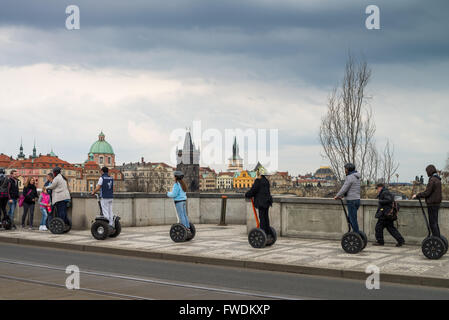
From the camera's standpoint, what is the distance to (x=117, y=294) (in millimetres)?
7586

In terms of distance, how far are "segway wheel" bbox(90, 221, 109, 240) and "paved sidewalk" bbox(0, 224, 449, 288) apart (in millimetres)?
146

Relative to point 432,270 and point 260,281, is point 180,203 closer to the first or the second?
point 260,281

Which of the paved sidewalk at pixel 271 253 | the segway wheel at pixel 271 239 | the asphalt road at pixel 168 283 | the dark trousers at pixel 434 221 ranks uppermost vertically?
the dark trousers at pixel 434 221

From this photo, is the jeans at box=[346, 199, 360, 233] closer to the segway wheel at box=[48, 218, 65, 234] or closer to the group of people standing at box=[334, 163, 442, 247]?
the group of people standing at box=[334, 163, 442, 247]

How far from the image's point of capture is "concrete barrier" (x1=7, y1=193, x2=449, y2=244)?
12969 millimetres

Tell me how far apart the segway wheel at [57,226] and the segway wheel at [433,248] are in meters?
9.56

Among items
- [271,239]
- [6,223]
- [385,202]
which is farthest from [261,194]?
[6,223]

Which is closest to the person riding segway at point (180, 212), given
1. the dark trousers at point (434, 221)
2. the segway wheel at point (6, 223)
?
the dark trousers at point (434, 221)

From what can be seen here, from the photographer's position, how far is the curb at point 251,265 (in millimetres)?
8750

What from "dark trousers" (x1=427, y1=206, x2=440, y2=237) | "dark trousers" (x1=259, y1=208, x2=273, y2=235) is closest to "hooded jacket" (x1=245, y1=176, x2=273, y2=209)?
"dark trousers" (x1=259, y1=208, x2=273, y2=235)

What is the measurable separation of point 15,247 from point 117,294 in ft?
22.5

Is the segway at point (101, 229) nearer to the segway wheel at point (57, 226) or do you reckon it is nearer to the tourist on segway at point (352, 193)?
the segway wheel at point (57, 226)

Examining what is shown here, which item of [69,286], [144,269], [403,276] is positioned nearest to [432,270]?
[403,276]

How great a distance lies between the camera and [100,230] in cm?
1385
